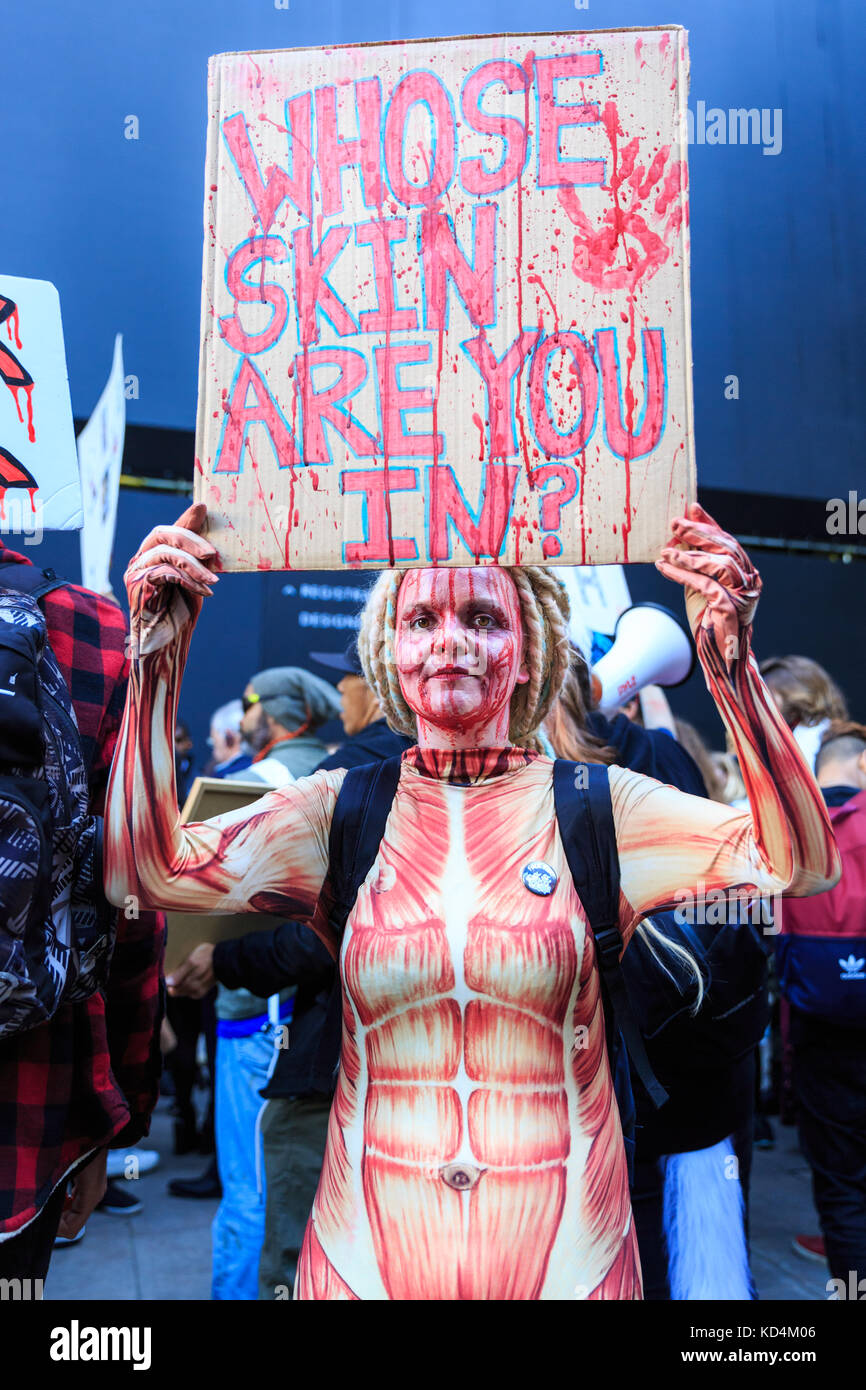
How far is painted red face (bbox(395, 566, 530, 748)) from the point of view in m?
1.80

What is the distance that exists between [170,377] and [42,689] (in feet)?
16.3

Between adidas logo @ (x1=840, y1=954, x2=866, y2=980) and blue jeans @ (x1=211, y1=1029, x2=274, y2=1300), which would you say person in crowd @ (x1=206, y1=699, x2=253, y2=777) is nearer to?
blue jeans @ (x1=211, y1=1029, x2=274, y2=1300)

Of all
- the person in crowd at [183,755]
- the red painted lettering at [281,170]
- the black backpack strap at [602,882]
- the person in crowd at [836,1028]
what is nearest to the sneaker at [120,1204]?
the person in crowd at [183,755]

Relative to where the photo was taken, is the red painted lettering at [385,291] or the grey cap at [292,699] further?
the grey cap at [292,699]

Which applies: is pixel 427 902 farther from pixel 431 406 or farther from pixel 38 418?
pixel 38 418

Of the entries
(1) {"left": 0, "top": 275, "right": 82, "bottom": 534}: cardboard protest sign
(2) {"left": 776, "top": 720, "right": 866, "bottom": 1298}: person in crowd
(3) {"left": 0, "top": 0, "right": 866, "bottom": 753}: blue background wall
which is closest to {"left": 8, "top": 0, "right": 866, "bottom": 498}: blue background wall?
(3) {"left": 0, "top": 0, "right": 866, "bottom": 753}: blue background wall

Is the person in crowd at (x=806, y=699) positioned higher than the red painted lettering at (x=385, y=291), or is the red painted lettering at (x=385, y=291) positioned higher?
the red painted lettering at (x=385, y=291)

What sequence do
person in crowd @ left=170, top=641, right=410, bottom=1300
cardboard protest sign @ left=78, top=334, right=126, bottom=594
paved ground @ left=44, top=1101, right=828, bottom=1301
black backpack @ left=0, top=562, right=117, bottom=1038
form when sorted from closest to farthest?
black backpack @ left=0, top=562, right=117, bottom=1038
person in crowd @ left=170, top=641, right=410, bottom=1300
cardboard protest sign @ left=78, top=334, right=126, bottom=594
paved ground @ left=44, top=1101, right=828, bottom=1301

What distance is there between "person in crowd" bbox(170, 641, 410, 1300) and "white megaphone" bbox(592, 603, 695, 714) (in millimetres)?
833

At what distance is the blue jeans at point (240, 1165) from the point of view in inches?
137

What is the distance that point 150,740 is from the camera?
1.73 meters

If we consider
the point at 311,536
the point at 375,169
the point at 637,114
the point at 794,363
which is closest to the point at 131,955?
the point at 311,536

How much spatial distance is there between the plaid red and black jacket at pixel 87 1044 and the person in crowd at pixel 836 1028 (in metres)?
2.33

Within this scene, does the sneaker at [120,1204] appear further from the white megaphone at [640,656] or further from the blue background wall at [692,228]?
the white megaphone at [640,656]
